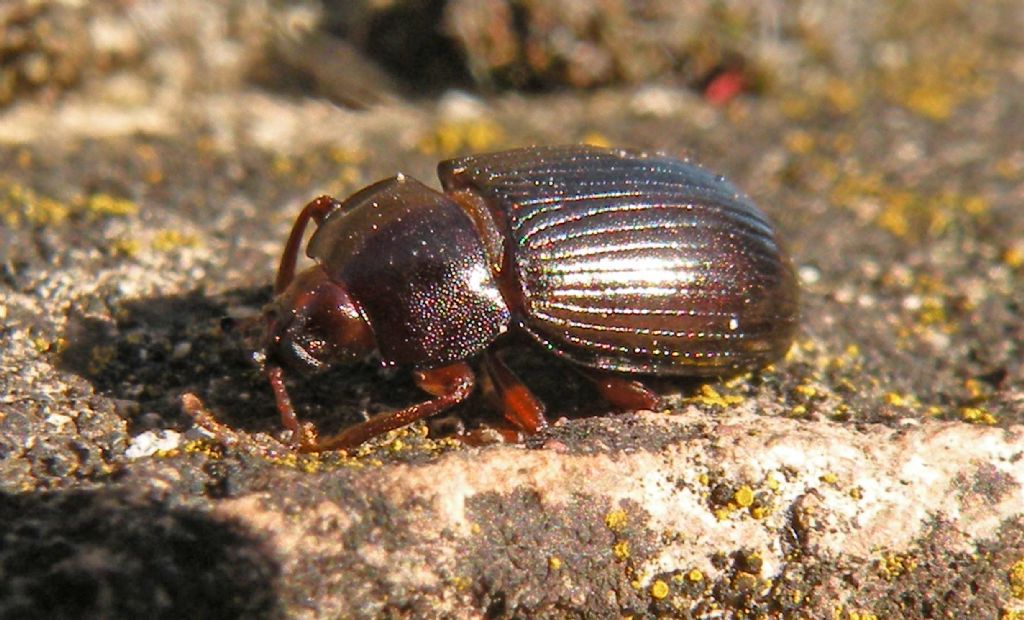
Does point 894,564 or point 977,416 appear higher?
point 977,416

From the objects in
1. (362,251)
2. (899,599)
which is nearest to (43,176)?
(362,251)

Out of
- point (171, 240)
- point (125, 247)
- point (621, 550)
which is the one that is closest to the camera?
point (621, 550)

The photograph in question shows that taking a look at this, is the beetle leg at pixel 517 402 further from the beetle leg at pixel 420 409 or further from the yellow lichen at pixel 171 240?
the yellow lichen at pixel 171 240

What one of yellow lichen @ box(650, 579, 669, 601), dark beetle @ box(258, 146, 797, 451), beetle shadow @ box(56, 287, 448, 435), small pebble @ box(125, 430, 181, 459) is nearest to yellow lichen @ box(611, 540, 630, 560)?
yellow lichen @ box(650, 579, 669, 601)

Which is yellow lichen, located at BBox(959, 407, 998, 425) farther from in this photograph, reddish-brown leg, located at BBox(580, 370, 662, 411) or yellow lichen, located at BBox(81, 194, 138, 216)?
yellow lichen, located at BBox(81, 194, 138, 216)

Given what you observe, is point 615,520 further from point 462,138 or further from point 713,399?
point 462,138

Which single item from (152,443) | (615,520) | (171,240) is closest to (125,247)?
(171,240)

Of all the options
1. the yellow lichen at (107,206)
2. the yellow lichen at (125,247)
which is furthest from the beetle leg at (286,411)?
the yellow lichen at (107,206)
